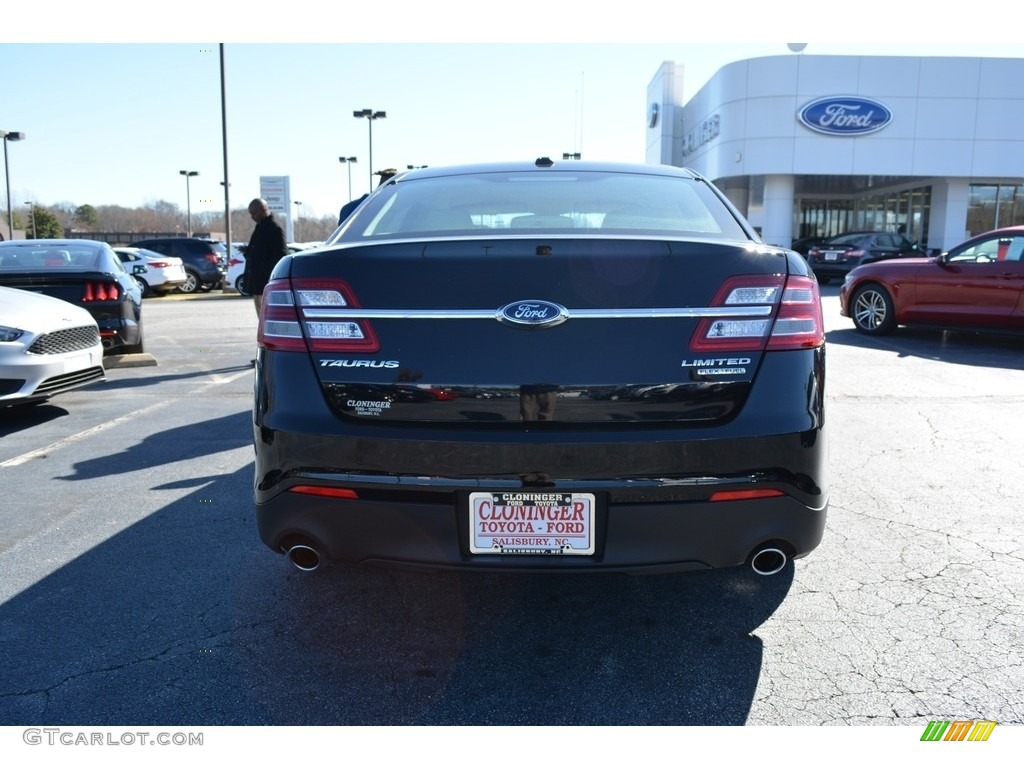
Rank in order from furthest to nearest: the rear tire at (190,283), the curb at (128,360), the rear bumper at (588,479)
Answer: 1. the rear tire at (190,283)
2. the curb at (128,360)
3. the rear bumper at (588,479)

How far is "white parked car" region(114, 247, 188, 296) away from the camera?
22.4m

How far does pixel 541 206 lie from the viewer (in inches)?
125

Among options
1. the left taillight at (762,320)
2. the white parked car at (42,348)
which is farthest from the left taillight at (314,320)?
the white parked car at (42,348)

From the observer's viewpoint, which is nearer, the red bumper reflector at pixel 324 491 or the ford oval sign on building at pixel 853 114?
the red bumper reflector at pixel 324 491

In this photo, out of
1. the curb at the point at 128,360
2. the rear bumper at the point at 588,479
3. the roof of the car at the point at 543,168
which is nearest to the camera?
the rear bumper at the point at 588,479

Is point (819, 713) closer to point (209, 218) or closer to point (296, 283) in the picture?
point (296, 283)

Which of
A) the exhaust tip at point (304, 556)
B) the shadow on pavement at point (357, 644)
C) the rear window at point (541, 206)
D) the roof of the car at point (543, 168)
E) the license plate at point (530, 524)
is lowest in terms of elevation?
the shadow on pavement at point (357, 644)

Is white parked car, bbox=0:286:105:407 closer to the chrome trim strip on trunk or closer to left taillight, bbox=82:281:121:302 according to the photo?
left taillight, bbox=82:281:121:302

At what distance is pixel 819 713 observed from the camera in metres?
2.35

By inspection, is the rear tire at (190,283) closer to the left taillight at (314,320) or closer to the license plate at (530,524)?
the left taillight at (314,320)

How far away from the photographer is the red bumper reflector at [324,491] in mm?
2420

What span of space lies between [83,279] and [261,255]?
1713mm

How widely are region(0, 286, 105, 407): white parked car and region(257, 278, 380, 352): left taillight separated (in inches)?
170

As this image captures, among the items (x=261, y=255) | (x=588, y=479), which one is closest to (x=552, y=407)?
(x=588, y=479)
